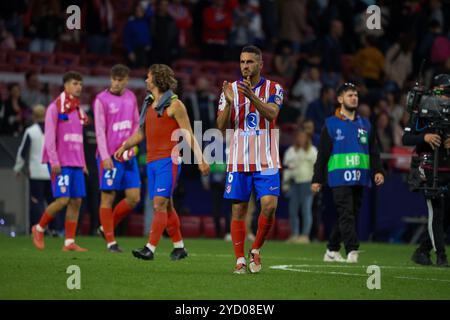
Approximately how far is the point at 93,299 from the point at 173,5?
58.6 feet

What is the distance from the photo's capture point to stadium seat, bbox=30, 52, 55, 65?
956 inches

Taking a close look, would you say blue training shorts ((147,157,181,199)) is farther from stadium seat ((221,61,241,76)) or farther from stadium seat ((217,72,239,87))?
stadium seat ((221,61,241,76))

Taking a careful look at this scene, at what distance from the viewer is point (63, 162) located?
15852 mm

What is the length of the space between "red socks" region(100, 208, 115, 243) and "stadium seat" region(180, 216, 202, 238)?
6749mm

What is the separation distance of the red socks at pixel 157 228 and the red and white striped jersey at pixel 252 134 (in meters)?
1.90

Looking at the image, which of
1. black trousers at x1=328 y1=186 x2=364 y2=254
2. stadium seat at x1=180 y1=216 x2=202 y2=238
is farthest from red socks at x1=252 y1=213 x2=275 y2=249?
stadium seat at x1=180 y1=216 x2=202 y2=238

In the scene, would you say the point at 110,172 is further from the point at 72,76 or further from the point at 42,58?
the point at 42,58

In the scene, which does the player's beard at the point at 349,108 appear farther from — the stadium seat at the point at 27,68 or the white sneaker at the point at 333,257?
the stadium seat at the point at 27,68

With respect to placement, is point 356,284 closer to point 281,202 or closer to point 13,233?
point 13,233

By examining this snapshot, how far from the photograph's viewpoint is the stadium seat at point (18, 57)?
24.0m

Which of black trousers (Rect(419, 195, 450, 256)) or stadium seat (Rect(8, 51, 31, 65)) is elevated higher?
stadium seat (Rect(8, 51, 31, 65))

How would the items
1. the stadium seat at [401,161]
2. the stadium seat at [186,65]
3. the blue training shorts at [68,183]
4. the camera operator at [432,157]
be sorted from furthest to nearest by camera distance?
the stadium seat at [186,65]
the stadium seat at [401,161]
the blue training shorts at [68,183]
the camera operator at [432,157]

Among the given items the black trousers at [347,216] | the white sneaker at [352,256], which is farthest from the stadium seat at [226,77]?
the white sneaker at [352,256]
